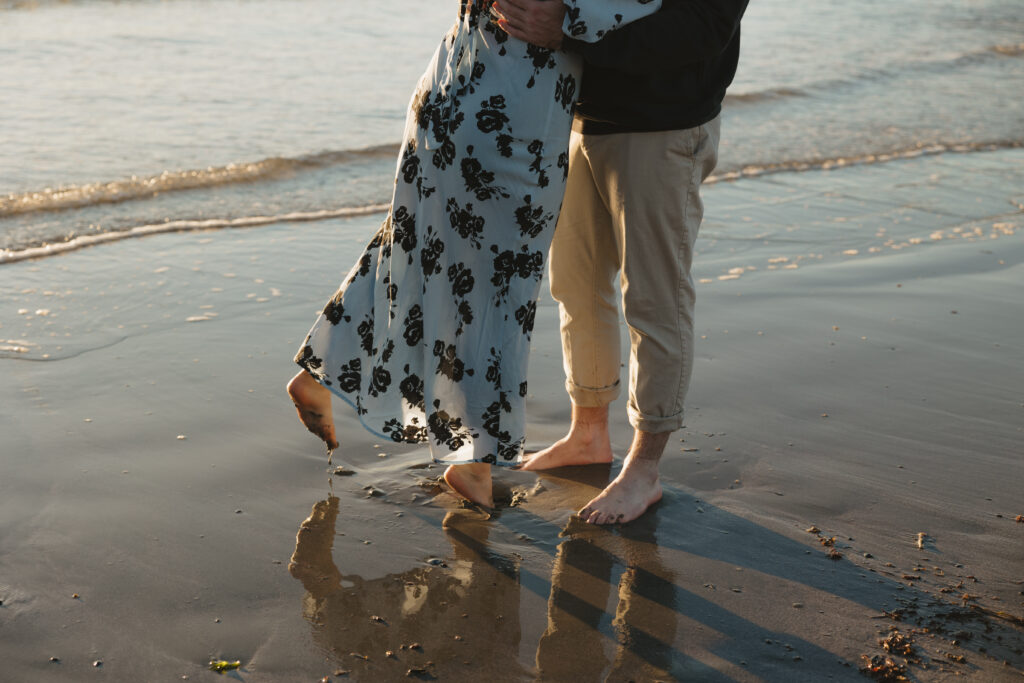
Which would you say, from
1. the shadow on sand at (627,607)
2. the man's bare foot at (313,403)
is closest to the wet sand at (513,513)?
the shadow on sand at (627,607)

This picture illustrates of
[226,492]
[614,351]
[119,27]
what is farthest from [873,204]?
[119,27]

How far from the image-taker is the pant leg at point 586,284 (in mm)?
2758

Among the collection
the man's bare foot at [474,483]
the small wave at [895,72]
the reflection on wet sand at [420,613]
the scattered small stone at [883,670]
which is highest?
the small wave at [895,72]

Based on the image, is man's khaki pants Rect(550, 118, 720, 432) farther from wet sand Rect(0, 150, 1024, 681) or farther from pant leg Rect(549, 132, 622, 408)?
wet sand Rect(0, 150, 1024, 681)

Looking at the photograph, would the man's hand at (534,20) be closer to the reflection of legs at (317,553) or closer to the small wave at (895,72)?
the reflection of legs at (317,553)

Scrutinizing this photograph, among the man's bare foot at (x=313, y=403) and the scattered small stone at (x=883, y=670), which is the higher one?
the man's bare foot at (x=313, y=403)

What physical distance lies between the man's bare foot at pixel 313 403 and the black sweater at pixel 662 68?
0.98 metres

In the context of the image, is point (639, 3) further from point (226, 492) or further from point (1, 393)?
point (1, 393)

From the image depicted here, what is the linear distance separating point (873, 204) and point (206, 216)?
399 centimetres

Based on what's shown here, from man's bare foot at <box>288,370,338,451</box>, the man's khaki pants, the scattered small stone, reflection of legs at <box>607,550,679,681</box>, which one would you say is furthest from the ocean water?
the scattered small stone

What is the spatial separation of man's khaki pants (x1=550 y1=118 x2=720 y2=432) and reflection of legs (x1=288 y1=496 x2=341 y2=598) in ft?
2.81

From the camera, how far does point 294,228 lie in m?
5.51

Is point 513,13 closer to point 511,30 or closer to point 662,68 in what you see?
point 511,30

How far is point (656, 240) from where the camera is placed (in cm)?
257
